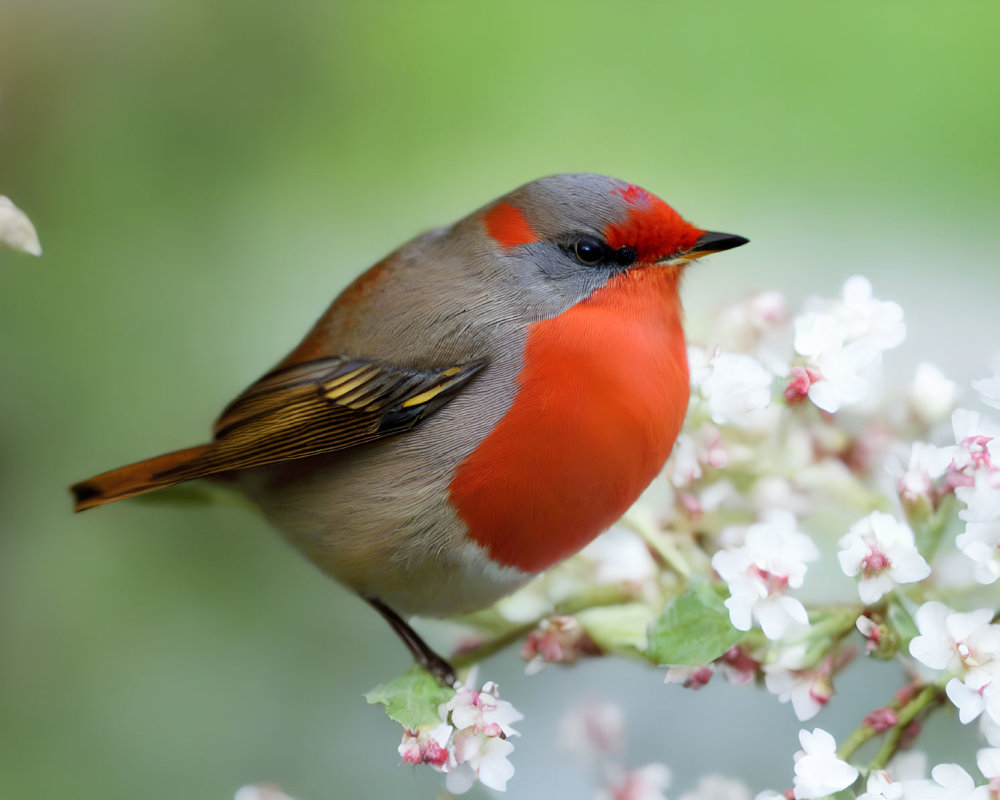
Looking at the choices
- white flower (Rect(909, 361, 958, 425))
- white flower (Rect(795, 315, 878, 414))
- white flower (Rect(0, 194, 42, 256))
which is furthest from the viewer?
white flower (Rect(909, 361, 958, 425))

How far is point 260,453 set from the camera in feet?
4.73

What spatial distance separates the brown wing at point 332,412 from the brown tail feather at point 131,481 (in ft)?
0.04

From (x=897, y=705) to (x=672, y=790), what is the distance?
0.85 metres

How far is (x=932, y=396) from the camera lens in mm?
1427

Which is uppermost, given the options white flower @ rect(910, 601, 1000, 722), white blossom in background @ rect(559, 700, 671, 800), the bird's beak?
the bird's beak

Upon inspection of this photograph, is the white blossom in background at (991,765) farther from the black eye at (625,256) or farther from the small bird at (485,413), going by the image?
the black eye at (625,256)

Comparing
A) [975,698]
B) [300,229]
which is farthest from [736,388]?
[300,229]

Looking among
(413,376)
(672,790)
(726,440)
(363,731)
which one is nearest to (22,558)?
(363,731)

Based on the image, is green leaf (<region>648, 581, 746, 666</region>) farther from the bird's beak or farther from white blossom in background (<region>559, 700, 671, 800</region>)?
the bird's beak

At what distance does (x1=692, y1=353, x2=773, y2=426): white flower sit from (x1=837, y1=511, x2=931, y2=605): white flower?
0.22m

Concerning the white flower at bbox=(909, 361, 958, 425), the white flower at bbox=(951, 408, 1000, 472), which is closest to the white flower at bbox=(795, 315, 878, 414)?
the white flower at bbox=(951, 408, 1000, 472)

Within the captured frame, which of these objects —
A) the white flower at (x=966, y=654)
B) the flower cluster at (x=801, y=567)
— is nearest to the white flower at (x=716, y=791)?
the flower cluster at (x=801, y=567)

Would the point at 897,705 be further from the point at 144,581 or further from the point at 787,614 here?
the point at 144,581

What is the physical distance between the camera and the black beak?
1.39 metres
